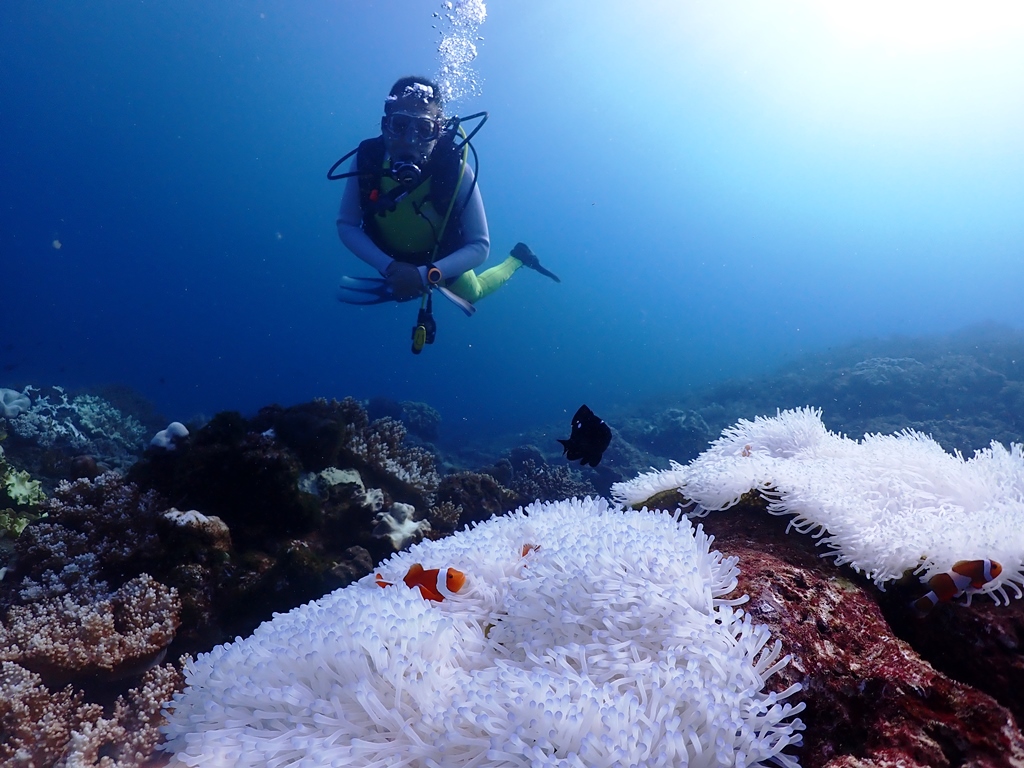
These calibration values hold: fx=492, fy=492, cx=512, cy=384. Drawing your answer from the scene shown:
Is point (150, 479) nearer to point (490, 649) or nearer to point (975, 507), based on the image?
point (490, 649)

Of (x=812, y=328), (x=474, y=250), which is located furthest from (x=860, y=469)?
(x=812, y=328)

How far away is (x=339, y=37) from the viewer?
4781 cm

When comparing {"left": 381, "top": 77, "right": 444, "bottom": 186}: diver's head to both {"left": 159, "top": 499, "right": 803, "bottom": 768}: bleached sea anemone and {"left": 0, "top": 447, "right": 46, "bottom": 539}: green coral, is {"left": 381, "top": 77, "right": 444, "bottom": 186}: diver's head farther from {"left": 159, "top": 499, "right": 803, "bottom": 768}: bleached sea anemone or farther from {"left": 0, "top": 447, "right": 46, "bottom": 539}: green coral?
{"left": 159, "top": 499, "right": 803, "bottom": 768}: bleached sea anemone

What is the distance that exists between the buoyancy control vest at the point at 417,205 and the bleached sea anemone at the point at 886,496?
6037 millimetres

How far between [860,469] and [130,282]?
287ft

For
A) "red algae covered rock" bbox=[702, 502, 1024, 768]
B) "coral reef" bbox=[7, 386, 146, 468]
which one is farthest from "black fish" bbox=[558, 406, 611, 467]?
"coral reef" bbox=[7, 386, 146, 468]

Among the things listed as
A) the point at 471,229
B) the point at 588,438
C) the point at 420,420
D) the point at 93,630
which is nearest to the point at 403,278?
the point at 471,229

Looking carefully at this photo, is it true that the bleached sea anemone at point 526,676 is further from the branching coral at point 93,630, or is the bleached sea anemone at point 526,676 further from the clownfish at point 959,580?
the branching coral at point 93,630

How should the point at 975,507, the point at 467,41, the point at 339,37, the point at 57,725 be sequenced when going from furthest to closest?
1. the point at 339,37
2. the point at 467,41
3. the point at 57,725
4. the point at 975,507

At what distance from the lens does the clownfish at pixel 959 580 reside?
64.5 inches

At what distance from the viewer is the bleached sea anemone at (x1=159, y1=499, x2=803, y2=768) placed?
1.16 meters

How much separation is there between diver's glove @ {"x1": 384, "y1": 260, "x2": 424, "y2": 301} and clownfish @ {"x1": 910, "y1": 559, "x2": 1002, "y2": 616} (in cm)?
607

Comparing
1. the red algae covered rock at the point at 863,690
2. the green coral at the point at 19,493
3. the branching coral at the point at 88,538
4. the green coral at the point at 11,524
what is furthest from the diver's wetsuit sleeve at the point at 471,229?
the red algae covered rock at the point at 863,690

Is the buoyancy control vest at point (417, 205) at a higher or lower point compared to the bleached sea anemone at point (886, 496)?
higher
